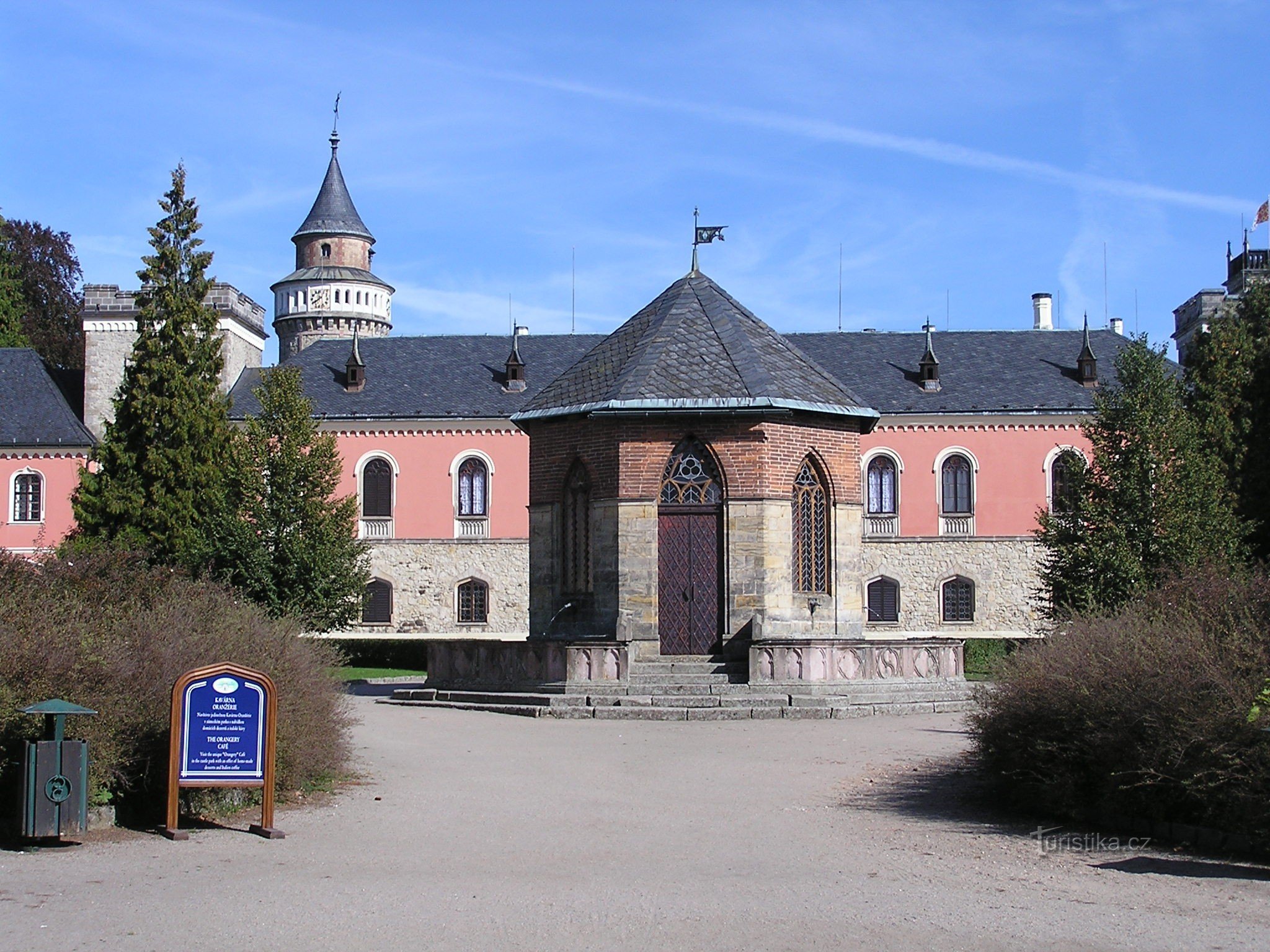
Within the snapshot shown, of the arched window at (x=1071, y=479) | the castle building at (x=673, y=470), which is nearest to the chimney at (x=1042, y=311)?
the castle building at (x=673, y=470)

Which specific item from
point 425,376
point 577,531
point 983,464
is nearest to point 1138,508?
point 577,531

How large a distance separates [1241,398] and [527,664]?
2558cm

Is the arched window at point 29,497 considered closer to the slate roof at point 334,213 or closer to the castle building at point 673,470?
the castle building at point 673,470

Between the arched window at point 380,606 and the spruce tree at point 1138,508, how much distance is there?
25.9 m

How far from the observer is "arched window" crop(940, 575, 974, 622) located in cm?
4762

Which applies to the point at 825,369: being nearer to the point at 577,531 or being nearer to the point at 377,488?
the point at 377,488

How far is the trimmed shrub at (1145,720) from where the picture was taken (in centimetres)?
968

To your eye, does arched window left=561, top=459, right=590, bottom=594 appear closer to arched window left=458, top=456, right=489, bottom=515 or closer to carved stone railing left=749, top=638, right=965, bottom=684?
carved stone railing left=749, top=638, right=965, bottom=684

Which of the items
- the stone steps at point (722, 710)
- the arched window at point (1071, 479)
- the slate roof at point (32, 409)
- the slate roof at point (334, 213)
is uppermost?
the slate roof at point (334, 213)

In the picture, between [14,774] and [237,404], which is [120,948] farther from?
[237,404]

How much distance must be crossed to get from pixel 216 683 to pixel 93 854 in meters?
1.42

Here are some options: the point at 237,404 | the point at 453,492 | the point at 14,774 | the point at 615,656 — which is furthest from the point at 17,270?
the point at 14,774

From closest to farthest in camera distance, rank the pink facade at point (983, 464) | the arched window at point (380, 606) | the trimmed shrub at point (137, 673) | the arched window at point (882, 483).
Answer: the trimmed shrub at point (137, 673) → the pink facade at point (983, 464) → the arched window at point (380, 606) → the arched window at point (882, 483)

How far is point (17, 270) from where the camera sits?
195 feet
